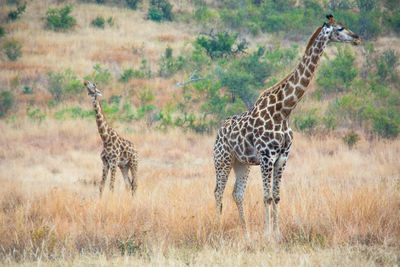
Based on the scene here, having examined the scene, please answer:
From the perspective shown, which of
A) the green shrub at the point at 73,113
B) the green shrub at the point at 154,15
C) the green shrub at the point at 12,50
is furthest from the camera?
the green shrub at the point at 154,15

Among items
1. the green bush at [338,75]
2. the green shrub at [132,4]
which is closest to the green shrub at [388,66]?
the green bush at [338,75]

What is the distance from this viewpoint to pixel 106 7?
→ 102 ft

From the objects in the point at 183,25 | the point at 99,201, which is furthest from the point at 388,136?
the point at 183,25

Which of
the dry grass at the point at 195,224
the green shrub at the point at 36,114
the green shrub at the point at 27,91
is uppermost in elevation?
the dry grass at the point at 195,224

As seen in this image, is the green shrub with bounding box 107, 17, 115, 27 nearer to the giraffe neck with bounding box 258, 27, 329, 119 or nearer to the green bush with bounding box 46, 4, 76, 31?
the green bush with bounding box 46, 4, 76, 31

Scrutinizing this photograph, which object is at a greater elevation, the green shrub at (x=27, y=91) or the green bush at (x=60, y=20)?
the green bush at (x=60, y=20)

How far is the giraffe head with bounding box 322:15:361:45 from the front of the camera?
17.3 ft

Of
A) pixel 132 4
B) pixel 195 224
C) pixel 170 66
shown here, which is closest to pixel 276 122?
pixel 195 224

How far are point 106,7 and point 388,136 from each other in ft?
78.9

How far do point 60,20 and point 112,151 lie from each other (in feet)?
65.8

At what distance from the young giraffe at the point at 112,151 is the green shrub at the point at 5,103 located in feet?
27.6

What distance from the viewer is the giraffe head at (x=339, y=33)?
528 cm

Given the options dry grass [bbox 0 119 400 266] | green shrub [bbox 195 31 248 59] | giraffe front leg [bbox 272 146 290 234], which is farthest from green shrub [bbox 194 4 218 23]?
giraffe front leg [bbox 272 146 290 234]

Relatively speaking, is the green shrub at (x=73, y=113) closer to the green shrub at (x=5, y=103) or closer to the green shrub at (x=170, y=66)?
the green shrub at (x=5, y=103)
